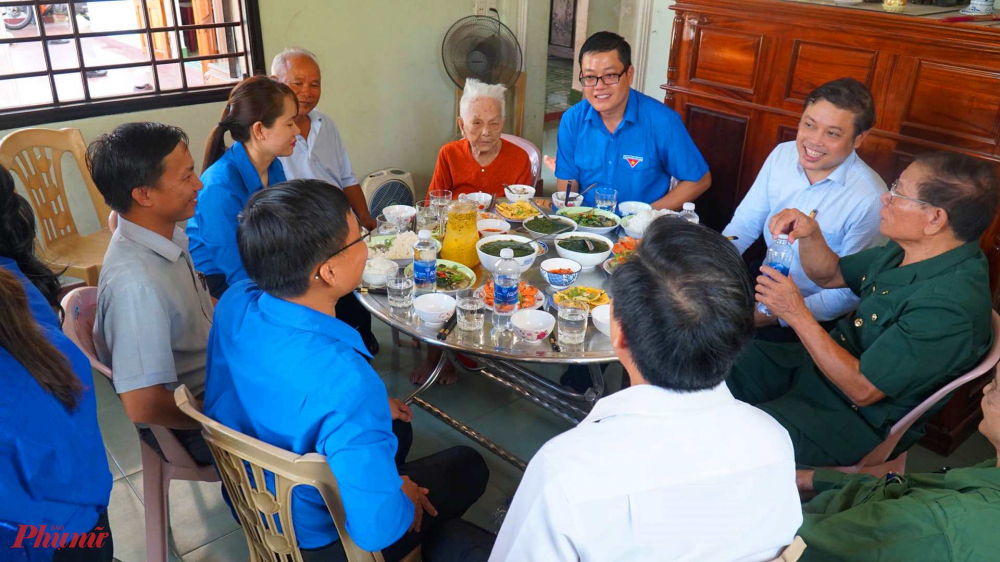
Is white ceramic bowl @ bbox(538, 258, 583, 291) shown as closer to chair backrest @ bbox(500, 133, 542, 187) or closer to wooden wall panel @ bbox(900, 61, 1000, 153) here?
chair backrest @ bbox(500, 133, 542, 187)

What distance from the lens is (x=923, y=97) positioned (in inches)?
108

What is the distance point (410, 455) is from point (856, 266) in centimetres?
175

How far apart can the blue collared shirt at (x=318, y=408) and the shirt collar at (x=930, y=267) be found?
60.4 inches

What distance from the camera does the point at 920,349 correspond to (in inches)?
71.4

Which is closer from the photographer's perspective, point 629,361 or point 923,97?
point 629,361

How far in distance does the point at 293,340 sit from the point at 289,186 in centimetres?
34

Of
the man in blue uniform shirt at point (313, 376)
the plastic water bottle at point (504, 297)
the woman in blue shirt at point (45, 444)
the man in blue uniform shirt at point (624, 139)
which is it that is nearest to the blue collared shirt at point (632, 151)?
the man in blue uniform shirt at point (624, 139)

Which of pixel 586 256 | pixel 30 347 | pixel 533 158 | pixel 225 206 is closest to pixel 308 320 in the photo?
pixel 30 347

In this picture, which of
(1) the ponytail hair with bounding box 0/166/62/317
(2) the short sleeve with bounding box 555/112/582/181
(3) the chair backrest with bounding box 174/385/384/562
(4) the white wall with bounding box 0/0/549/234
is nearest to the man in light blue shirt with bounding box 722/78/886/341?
(2) the short sleeve with bounding box 555/112/582/181

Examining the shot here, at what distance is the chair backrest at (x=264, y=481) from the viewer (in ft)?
4.25

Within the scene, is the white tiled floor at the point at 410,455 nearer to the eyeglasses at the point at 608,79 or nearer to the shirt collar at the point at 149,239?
the shirt collar at the point at 149,239

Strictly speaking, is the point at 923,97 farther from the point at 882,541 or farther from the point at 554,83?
the point at 554,83

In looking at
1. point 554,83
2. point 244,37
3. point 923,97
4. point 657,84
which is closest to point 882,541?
point 923,97

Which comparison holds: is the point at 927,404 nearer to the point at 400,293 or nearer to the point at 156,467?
the point at 400,293
